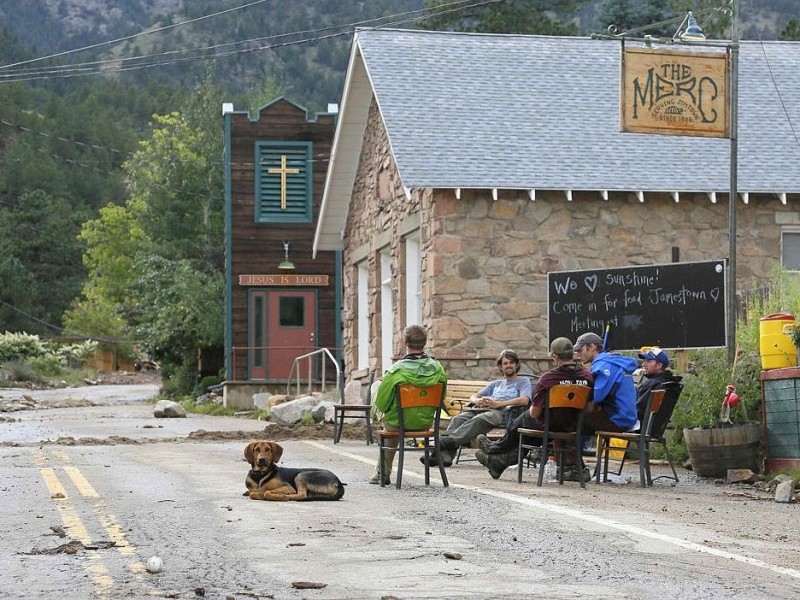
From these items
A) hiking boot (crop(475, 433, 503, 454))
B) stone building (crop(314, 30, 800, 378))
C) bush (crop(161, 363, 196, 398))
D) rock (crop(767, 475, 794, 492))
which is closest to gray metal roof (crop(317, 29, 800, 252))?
stone building (crop(314, 30, 800, 378))

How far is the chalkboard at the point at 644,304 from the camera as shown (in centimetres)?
2064

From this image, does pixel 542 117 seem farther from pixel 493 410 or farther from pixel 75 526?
pixel 75 526

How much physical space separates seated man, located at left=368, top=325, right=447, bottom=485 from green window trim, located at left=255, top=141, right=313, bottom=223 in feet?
87.2

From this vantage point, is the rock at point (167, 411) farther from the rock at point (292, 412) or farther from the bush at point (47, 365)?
the bush at point (47, 365)

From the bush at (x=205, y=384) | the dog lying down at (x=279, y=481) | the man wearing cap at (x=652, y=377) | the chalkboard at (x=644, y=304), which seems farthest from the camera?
the bush at (x=205, y=384)

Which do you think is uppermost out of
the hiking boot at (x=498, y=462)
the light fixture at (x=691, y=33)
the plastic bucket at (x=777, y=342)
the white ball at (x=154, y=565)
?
the light fixture at (x=691, y=33)

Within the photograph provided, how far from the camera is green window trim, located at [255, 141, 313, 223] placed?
134 ft

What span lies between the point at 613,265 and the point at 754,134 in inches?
141

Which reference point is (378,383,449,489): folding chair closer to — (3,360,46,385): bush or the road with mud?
the road with mud

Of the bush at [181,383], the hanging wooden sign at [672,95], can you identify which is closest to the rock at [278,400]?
the bush at [181,383]

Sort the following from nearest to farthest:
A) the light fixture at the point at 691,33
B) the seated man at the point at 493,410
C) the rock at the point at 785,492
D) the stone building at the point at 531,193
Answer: the rock at the point at 785,492 < the seated man at the point at 493,410 < the light fixture at the point at 691,33 < the stone building at the point at 531,193

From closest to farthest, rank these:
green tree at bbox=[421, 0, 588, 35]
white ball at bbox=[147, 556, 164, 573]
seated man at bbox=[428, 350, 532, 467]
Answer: white ball at bbox=[147, 556, 164, 573], seated man at bbox=[428, 350, 532, 467], green tree at bbox=[421, 0, 588, 35]

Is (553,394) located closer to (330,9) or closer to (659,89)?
(659,89)

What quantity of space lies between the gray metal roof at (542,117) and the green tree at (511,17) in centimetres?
3075
